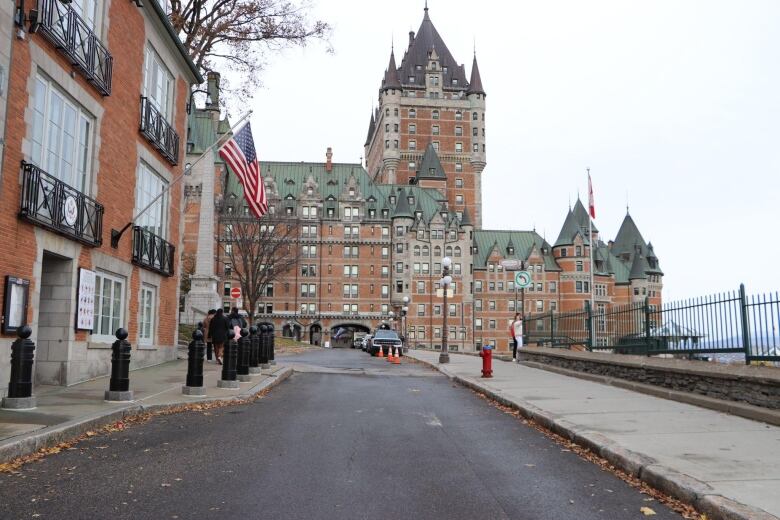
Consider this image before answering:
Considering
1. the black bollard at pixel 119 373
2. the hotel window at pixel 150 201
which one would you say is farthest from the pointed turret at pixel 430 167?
the black bollard at pixel 119 373

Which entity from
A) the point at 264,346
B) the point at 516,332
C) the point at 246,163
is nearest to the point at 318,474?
the point at 246,163

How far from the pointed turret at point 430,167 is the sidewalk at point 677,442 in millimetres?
99231

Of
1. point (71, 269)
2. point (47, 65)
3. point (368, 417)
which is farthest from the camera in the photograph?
point (71, 269)

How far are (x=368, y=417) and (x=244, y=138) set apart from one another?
9718 mm

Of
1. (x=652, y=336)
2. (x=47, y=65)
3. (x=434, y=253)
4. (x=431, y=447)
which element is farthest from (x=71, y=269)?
(x=434, y=253)

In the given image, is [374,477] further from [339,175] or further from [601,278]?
[601,278]

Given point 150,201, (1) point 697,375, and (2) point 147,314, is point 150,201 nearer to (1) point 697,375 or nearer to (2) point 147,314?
(2) point 147,314

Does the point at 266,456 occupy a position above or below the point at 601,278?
below

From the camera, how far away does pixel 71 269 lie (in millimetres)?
13438

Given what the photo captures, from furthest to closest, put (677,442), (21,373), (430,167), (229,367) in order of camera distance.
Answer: (430,167) → (229,367) → (21,373) → (677,442)

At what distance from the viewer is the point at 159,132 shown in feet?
60.2

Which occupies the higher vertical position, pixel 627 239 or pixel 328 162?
pixel 328 162

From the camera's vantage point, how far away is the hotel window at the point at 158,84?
58.6ft

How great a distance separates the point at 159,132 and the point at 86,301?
19.9ft
